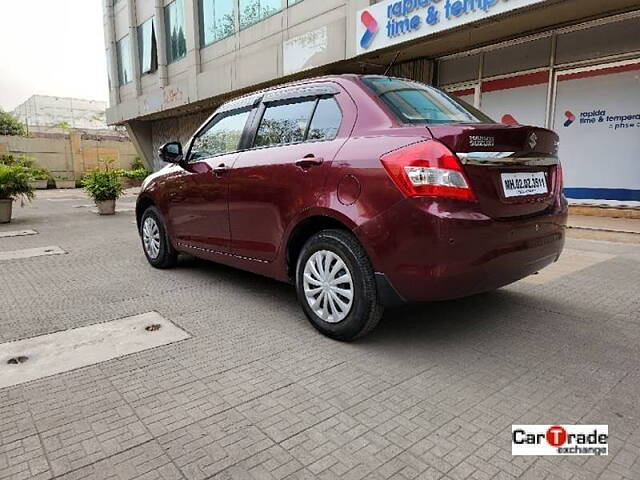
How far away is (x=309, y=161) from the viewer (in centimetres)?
310

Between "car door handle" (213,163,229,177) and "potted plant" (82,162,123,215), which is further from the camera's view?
"potted plant" (82,162,123,215)

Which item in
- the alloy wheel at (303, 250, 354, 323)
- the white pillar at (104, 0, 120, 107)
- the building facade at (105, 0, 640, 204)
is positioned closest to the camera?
the alloy wheel at (303, 250, 354, 323)

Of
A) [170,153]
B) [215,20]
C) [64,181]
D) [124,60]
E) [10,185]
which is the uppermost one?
[124,60]

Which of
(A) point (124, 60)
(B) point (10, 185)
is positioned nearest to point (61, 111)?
(A) point (124, 60)

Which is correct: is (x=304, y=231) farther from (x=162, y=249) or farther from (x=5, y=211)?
(x=5, y=211)

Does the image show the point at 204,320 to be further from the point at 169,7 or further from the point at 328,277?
the point at 169,7

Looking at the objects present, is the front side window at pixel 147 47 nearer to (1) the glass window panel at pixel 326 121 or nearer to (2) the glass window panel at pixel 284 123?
(2) the glass window panel at pixel 284 123

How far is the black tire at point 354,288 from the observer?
2.81 meters

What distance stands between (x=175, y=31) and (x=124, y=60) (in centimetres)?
687

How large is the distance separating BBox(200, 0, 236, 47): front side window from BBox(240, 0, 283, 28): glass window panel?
74 centimetres

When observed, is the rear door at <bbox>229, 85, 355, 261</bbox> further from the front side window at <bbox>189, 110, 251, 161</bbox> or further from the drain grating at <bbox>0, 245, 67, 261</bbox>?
the drain grating at <bbox>0, 245, 67, 261</bbox>

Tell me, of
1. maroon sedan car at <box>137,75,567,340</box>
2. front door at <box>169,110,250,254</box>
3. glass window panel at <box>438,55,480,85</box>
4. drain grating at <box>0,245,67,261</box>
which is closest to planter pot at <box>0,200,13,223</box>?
drain grating at <box>0,245,67,261</box>

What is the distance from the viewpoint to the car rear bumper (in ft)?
8.30

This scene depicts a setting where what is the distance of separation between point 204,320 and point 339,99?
191 centimetres
